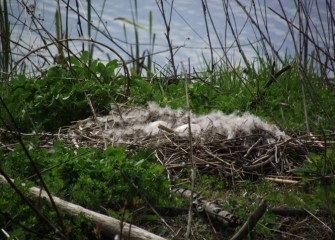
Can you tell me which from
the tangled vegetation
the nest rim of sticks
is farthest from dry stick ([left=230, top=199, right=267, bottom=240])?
the nest rim of sticks

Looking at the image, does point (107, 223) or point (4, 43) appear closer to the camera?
point (107, 223)

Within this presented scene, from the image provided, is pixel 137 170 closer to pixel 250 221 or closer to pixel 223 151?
pixel 250 221

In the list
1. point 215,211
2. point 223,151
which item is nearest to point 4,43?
point 223,151

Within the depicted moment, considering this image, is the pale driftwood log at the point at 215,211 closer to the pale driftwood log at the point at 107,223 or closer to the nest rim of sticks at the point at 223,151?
the pale driftwood log at the point at 107,223

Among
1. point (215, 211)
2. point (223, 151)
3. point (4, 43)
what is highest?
point (4, 43)

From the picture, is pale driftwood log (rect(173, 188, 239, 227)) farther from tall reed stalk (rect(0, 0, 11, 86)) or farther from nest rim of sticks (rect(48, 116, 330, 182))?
tall reed stalk (rect(0, 0, 11, 86))

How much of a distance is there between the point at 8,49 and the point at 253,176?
3.08m

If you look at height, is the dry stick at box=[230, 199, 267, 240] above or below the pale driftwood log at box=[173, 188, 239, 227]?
above

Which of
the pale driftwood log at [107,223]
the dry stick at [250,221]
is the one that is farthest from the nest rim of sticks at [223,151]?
the dry stick at [250,221]

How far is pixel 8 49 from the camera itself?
19.5 feet

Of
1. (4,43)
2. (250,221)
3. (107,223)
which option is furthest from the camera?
(4,43)

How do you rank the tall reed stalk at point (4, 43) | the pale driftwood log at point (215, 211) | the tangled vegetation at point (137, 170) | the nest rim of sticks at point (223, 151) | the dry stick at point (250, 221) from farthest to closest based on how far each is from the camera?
the tall reed stalk at point (4, 43), the nest rim of sticks at point (223, 151), the pale driftwood log at point (215, 211), the tangled vegetation at point (137, 170), the dry stick at point (250, 221)

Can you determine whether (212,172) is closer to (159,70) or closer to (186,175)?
(186,175)

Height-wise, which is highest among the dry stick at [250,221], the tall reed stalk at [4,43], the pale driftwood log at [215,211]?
the tall reed stalk at [4,43]
